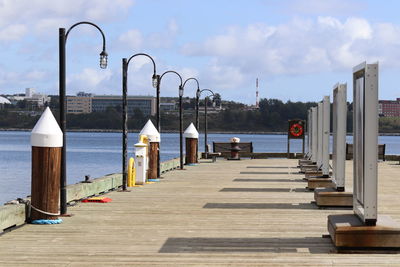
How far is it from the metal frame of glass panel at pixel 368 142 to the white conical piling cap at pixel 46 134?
5.24 metres

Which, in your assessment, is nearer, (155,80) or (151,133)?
(151,133)

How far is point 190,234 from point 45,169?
2.86 metres

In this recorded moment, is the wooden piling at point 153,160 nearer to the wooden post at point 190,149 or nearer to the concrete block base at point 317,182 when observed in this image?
the concrete block base at point 317,182

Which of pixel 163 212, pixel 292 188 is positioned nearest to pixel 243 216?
pixel 163 212

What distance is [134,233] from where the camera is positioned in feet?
43.2

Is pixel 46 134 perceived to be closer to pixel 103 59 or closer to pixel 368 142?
pixel 103 59

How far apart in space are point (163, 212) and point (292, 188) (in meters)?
7.66

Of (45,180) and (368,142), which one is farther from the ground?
(368,142)

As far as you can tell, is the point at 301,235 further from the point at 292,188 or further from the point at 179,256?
the point at 292,188

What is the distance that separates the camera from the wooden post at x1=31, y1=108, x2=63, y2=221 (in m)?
14.3

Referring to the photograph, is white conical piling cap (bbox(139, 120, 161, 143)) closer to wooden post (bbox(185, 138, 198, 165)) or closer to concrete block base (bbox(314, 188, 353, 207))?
concrete block base (bbox(314, 188, 353, 207))

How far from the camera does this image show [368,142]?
1112 cm

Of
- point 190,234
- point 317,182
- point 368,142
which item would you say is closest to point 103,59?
point 317,182

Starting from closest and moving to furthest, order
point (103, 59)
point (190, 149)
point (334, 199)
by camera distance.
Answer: point (334, 199), point (103, 59), point (190, 149)
